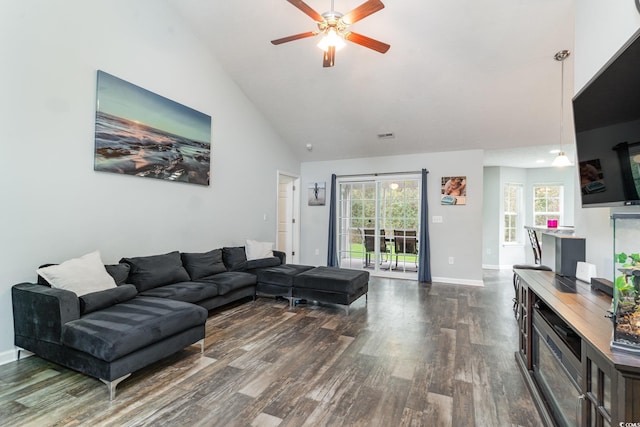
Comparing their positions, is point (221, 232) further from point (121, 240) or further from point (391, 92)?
point (391, 92)

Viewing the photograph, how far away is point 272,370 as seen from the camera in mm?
2400

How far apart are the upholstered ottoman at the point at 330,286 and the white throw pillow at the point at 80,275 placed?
83.2 inches

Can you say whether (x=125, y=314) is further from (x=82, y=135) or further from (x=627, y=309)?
(x=627, y=309)

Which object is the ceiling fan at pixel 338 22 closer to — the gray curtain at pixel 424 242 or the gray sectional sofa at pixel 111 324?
the gray sectional sofa at pixel 111 324

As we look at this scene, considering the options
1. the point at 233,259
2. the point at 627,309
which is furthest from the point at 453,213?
the point at 627,309

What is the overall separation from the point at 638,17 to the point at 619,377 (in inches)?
77.5

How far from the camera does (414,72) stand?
4.25 m

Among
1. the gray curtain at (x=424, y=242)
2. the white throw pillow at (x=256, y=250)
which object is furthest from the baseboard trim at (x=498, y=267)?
the white throw pillow at (x=256, y=250)

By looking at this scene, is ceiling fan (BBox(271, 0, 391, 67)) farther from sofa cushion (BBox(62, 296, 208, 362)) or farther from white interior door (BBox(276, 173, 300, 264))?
white interior door (BBox(276, 173, 300, 264))

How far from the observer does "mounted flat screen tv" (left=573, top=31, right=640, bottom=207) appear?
4.84ft

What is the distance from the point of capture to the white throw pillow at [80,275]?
2477 millimetres

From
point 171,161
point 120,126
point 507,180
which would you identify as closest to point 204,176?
point 171,161

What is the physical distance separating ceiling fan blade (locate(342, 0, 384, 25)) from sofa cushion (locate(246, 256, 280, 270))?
11.0ft

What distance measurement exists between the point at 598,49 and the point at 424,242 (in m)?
4.10
